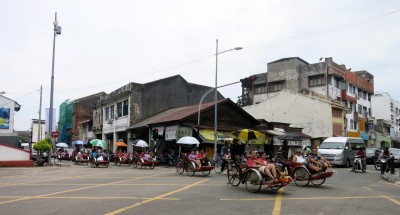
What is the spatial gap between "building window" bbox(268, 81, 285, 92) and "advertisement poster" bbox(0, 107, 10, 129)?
35.7 m

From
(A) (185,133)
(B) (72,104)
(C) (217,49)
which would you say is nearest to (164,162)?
(A) (185,133)

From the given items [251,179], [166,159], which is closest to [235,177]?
[251,179]

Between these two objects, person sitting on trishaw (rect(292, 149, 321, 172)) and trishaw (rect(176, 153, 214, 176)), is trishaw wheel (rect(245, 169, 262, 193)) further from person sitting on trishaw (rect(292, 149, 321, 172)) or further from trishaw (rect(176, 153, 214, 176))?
trishaw (rect(176, 153, 214, 176))

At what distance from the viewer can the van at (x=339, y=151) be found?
27.0 meters

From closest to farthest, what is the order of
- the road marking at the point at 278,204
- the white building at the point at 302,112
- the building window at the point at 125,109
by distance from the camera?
the road marking at the point at 278,204 → the building window at the point at 125,109 → the white building at the point at 302,112

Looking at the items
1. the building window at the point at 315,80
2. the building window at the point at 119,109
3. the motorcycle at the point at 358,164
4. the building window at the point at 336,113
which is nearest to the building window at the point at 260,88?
the building window at the point at 315,80

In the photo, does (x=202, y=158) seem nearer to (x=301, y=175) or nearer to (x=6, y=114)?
(x=301, y=175)

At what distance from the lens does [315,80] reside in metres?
52.5

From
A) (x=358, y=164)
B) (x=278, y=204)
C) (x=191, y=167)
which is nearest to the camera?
(x=278, y=204)

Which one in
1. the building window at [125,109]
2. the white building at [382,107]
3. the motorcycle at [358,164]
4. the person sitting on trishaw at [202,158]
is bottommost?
the motorcycle at [358,164]

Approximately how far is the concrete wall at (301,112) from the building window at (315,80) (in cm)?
451

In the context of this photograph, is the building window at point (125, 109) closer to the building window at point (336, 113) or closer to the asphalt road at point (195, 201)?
the building window at point (336, 113)

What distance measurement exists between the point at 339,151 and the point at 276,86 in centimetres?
3133

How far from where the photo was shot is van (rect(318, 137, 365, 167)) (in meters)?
27.0
